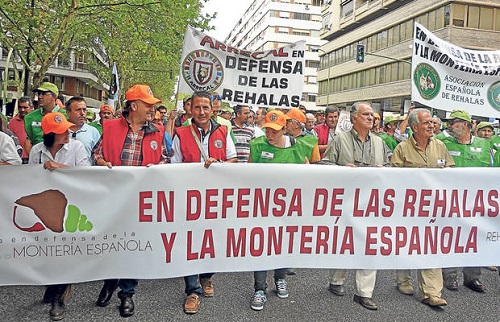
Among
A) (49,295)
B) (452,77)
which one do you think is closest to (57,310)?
(49,295)

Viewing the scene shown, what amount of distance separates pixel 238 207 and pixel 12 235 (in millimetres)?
1844

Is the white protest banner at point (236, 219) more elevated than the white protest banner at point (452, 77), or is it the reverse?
the white protest banner at point (452, 77)

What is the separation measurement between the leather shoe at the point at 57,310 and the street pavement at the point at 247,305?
0.06 metres

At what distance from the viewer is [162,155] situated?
424cm

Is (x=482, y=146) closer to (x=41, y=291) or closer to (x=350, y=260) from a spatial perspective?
(x=350, y=260)

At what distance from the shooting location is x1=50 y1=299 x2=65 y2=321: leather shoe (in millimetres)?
3912

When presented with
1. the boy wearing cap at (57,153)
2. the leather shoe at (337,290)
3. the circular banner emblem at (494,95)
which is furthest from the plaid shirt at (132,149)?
the circular banner emblem at (494,95)

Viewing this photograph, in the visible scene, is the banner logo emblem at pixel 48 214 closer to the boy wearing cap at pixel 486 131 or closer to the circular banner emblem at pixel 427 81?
the circular banner emblem at pixel 427 81

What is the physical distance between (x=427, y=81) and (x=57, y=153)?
13.8 ft

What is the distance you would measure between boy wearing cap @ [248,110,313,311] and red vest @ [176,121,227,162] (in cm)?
46

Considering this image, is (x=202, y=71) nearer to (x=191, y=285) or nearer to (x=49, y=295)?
(x=191, y=285)

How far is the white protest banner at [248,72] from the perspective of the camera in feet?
20.0

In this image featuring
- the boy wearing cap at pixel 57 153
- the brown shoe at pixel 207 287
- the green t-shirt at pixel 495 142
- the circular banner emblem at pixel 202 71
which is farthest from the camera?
the green t-shirt at pixel 495 142

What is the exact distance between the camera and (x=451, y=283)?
5.07 meters
